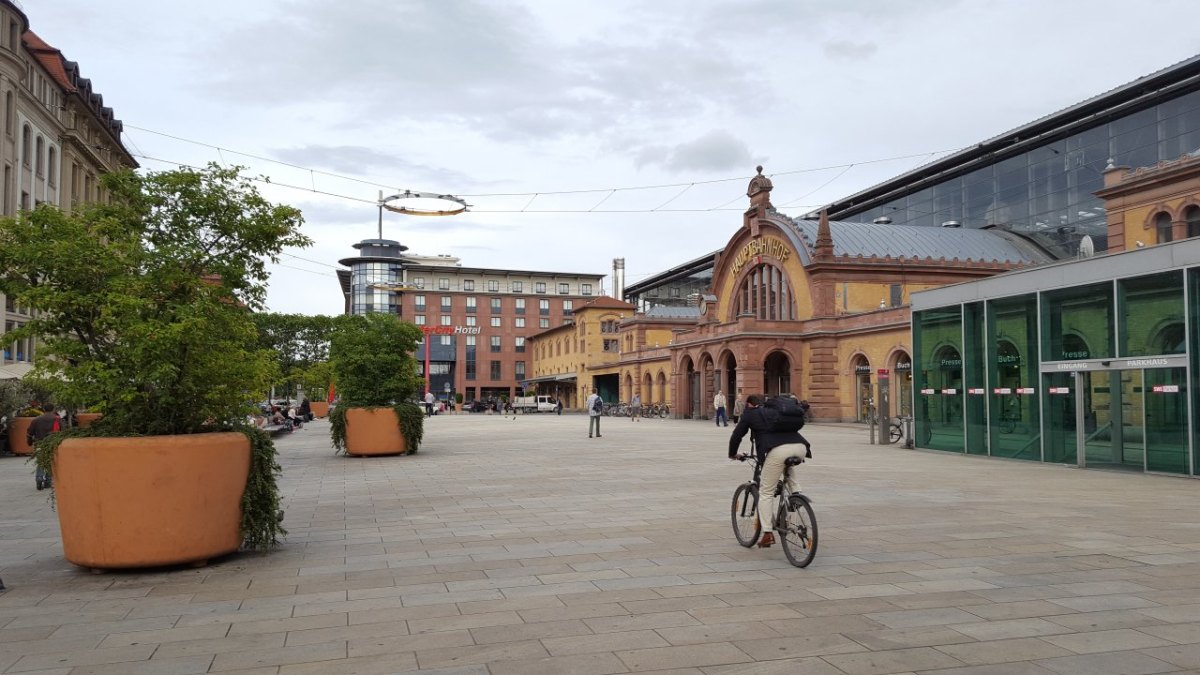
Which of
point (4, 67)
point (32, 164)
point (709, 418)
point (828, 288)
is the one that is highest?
point (4, 67)

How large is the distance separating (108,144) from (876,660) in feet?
176

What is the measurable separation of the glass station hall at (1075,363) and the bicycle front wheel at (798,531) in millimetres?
11323

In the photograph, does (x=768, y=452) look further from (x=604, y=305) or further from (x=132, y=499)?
(x=604, y=305)

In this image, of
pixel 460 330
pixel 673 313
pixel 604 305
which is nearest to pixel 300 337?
pixel 604 305

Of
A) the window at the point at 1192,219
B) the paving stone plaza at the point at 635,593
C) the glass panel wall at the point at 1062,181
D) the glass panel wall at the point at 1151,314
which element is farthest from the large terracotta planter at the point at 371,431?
the glass panel wall at the point at 1062,181

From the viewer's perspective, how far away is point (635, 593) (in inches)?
273

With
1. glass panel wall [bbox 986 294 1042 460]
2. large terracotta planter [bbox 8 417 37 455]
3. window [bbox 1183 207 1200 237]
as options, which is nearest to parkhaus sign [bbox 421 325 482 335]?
large terracotta planter [bbox 8 417 37 455]

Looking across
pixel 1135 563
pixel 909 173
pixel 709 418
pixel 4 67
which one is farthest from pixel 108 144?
pixel 1135 563

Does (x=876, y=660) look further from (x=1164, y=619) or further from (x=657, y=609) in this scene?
(x=1164, y=619)

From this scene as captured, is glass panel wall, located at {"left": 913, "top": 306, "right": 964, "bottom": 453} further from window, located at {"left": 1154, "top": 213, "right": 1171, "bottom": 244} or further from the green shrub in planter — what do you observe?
window, located at {"left": 1154, "top": 213, "right": 1171, "bottom": 244}

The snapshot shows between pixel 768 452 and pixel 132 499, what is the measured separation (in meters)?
5.49

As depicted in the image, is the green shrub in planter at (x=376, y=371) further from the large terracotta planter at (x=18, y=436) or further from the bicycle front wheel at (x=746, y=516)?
the bicycle front wheel at (x=746, y=516)

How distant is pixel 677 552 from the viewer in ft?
28.5

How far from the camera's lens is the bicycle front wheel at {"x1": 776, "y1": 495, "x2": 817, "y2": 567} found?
779 centimetres
